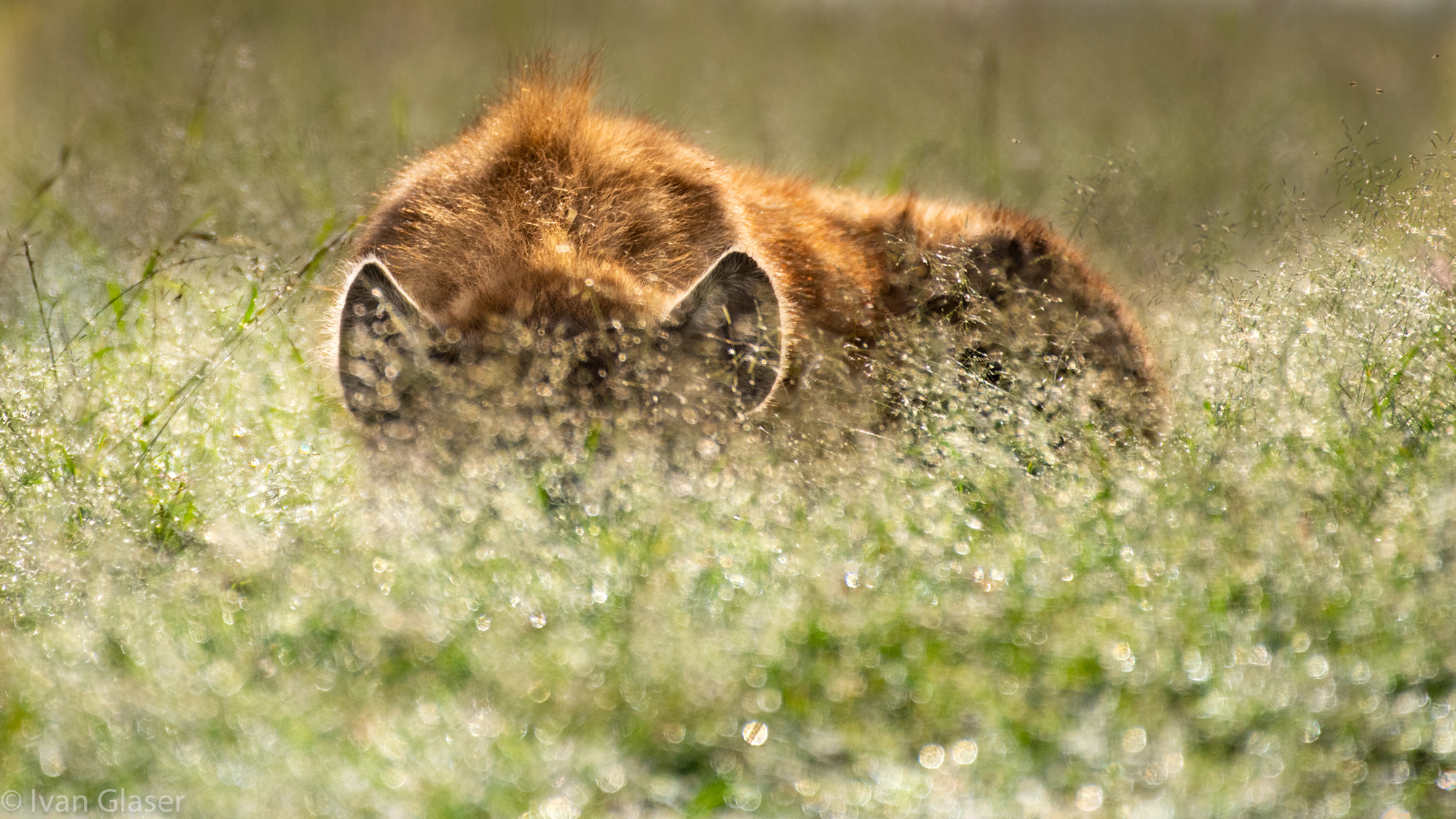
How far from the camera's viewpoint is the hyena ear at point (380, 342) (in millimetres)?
2414

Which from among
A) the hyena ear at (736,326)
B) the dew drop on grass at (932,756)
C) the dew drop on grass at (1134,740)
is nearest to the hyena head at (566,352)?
the hyena ear at (736,326)

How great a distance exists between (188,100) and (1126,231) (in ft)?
12.9

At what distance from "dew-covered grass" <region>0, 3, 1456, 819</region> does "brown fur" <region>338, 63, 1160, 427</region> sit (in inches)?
9.3

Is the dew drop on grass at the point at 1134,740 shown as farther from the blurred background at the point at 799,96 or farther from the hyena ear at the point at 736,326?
the blurred background at the point at 799,96

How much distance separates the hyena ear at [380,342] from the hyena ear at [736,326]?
53 centimetres

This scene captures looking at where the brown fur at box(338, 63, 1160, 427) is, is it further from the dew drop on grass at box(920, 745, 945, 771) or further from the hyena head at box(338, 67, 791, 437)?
the dew drop on grass at box(920, 745, 945, 771)

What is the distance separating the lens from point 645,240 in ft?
9.66

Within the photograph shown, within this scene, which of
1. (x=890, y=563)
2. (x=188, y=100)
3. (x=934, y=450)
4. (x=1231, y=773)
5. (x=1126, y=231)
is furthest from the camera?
(x=188, y=100)

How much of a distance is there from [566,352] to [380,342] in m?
0.40

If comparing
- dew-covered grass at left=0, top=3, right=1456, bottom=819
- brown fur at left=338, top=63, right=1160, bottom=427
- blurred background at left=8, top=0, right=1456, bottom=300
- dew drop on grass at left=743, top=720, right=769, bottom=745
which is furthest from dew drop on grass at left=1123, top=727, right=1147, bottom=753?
blurred background at left=8, top=0, right=1456, bottom=300

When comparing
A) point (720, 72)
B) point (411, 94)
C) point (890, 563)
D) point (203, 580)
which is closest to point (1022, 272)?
point (890, 563)

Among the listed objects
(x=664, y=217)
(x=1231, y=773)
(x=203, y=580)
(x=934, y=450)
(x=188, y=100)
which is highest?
(x=1231, y=773)

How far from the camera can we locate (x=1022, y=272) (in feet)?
10.8

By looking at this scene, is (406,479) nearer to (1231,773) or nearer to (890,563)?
(890,563)
